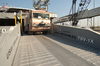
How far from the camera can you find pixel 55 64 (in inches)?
117

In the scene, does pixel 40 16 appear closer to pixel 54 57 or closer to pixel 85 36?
pixel 85 36

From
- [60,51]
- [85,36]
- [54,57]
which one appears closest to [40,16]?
[85,36]

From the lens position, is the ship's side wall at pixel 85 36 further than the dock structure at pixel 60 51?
Yes

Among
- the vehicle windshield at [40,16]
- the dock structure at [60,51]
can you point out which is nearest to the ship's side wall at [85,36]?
the dock structure at [60,51]

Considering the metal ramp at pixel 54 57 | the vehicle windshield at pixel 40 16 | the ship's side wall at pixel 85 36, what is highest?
the vehicle windshield at pixel 40 16

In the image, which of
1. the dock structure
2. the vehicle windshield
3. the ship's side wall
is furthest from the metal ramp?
the vehicle windshield

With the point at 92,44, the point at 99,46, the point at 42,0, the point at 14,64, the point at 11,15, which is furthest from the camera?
the point at 42,0

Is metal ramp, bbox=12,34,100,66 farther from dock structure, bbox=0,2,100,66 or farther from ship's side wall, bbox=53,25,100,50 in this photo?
ship's side wall, bbox=53,25,100,50

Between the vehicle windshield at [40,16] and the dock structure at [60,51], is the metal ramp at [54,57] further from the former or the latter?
the vehicle windshield at [40,16]

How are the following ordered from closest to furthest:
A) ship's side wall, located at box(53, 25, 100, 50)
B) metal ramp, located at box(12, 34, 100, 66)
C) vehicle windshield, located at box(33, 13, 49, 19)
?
metal ramp, located at box(12, 34, 100, 66), ship's side wall, located at box(53, 25, 100, 50), vehicle windshield, located at box(33, 13, 49, 19)

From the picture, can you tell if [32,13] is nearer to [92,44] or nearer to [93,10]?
[92,44]

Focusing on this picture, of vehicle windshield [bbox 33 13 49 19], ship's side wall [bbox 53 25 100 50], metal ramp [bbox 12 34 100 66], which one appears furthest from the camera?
vehicle windshield [bbox 33 13 49 19]

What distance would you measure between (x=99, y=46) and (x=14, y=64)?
16.1 feet

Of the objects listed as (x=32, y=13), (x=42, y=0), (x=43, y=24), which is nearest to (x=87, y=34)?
(x=43, y=24)
